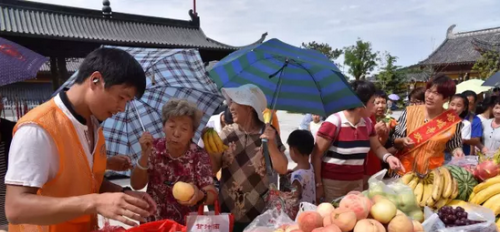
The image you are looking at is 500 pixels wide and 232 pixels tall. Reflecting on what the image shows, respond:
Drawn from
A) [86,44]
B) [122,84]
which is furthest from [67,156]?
[86,44]

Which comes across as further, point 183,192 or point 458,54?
point 458,54

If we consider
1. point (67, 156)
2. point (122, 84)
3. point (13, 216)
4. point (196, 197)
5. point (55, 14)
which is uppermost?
Result: point (55, 14)

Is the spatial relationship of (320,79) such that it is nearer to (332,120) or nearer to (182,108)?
(332,120)

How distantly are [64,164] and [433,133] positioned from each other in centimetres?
283

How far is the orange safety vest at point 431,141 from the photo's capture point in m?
2.95

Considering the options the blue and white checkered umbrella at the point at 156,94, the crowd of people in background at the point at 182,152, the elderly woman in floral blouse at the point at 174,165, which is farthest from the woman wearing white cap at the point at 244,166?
the blue and white checkered umbrella at the point at 156,94

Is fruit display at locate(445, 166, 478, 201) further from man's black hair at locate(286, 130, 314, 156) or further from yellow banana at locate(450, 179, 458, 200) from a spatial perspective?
man's black hair at locate(286, 130, 314, 156)

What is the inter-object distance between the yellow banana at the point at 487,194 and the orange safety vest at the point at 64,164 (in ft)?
7.04

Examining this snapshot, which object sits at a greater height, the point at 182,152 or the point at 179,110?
the point at 179,110

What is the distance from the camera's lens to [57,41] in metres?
10.2

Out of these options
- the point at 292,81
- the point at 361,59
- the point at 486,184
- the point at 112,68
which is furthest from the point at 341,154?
the point at 361,59

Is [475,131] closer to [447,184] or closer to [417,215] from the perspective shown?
[447,184]

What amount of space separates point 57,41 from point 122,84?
413 inches

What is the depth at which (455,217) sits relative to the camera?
1742 millimetres
